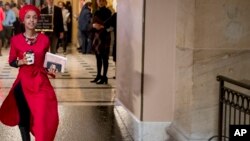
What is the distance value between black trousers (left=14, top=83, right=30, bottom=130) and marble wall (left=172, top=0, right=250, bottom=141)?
172 cm

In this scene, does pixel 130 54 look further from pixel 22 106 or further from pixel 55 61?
pixel 22 106

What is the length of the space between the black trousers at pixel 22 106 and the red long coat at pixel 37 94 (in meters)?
0.05

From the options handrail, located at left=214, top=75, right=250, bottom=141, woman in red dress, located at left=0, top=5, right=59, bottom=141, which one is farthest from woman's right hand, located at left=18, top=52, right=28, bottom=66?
handrail, located at left=214, top=75, right=250, bottom=141

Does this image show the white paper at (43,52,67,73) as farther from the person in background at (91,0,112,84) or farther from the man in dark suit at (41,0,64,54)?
the man in dark suit at (41,0,64,54)

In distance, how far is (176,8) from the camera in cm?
645

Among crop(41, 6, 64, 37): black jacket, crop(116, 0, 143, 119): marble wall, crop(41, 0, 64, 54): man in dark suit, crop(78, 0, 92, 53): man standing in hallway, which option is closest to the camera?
crop(116, 0, 143, 119): marble wall

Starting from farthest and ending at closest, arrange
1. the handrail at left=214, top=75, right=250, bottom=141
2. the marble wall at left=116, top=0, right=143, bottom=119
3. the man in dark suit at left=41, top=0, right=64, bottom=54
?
the man in dark suit at left=41, top=0, right=64, bottom=54, the marble wall at left=116, top=0, right=143, bottom=119, the handrail at left=214, top=75, right=250, bottom=141

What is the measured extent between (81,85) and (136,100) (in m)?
5.33

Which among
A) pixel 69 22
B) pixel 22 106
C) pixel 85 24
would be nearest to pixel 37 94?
pixel 22 106

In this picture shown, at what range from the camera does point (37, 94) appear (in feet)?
18.3

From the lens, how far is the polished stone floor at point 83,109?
7.30m

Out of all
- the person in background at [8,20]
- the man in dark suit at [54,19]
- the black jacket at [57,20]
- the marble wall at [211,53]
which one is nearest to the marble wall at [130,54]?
the marble wall at [211,53]

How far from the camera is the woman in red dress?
557cm

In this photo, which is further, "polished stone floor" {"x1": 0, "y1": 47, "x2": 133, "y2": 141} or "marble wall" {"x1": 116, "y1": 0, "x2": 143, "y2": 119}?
"polished stone floor" {"x1": 0, "y1": 47, "x2": 133, "y2": 141}
